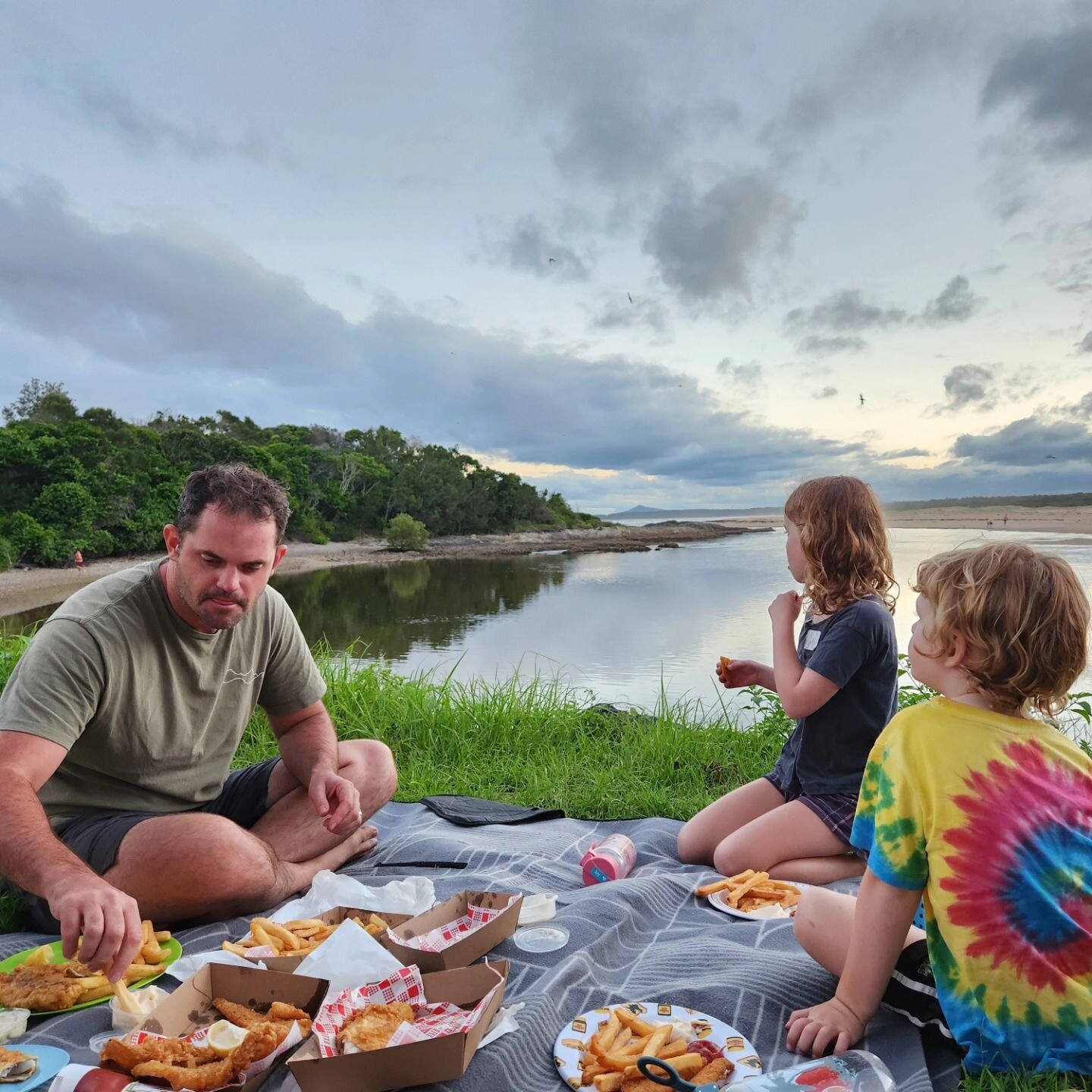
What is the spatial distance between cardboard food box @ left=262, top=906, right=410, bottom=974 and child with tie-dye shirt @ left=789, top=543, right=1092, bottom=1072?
3.78ft

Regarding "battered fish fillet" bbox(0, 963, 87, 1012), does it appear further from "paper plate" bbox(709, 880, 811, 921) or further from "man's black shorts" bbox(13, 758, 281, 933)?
"paper plate" bbox(709, 880, 811, 921)

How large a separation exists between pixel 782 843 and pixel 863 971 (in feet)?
3.86

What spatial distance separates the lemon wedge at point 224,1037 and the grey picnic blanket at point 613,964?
119mm

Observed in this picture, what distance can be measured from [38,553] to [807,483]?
28.6 metres

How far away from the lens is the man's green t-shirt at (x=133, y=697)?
2246 mm

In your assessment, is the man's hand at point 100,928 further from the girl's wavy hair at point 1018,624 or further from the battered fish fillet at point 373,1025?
the girl's wavy hair at point 1018,624

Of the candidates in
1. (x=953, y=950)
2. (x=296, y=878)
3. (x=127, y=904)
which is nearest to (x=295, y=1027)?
(x=127, y=904)

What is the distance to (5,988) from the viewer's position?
1.92 meters

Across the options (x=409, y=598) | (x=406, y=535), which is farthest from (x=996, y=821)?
(x=406, y=535)

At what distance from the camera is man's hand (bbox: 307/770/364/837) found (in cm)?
268

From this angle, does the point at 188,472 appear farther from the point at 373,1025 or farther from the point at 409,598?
the point at 373,1025

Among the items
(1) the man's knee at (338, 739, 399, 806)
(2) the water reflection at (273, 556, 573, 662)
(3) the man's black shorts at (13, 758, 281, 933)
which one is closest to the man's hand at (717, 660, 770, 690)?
(1) the man's knee at (338, 739, 399, 806)

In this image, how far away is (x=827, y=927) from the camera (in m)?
1.86

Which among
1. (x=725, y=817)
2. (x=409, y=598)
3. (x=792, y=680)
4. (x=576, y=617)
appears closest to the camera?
(x=792, y=680)
